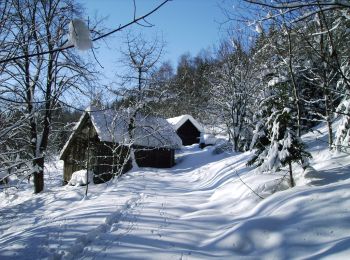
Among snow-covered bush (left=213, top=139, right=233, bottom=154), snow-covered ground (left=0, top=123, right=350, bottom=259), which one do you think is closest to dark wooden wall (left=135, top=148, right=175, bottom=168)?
snow-covered bush (left=213, top=139, right=233, bottom=154)

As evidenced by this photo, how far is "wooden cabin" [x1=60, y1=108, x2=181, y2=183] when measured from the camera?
22.8 meters

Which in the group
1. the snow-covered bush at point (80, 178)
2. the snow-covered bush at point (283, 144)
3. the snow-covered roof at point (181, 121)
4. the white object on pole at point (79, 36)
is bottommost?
the snow-covered bush at point (80, 178)

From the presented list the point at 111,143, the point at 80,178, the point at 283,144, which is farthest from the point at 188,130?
the point at 283,144

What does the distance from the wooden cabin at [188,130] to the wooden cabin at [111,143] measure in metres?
13.4

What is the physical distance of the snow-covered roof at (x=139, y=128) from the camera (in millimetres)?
22188

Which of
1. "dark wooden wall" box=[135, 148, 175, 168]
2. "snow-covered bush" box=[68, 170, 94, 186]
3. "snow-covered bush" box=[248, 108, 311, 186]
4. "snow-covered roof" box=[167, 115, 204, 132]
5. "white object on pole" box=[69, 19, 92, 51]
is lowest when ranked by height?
"snow-covered bush" box=[68, 170, 94, 186]

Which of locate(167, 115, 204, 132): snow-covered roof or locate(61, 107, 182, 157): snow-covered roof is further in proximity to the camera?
locate(167, 115, 204, 132): snow-covered roof

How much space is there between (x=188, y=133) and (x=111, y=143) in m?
20.1

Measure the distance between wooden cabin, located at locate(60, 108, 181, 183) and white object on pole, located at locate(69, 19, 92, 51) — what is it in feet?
63.7

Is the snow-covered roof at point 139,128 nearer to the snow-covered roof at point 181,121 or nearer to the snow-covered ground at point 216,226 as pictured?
the snow-covered ground at point 216,226

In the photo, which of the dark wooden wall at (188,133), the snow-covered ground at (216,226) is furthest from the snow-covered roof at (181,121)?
the snow-covered ground at (216,226)

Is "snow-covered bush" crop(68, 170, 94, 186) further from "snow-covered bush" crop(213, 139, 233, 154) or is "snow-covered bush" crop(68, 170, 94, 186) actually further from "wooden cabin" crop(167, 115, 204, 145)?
"wooden cabin" crop(167, 115, 204, 145)

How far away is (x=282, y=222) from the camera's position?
5688 mm

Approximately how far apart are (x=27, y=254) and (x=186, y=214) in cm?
357
